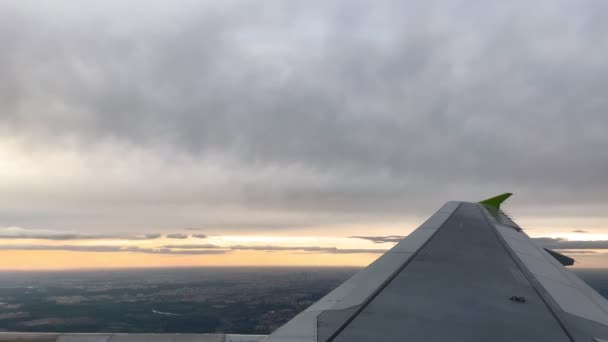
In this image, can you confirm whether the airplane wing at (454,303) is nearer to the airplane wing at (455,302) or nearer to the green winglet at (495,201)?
the airplane wing at (455,302)

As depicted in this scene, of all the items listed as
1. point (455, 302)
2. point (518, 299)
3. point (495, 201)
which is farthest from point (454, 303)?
point (495, 201)

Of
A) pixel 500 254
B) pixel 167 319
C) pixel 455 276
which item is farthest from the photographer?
pixel 167 319

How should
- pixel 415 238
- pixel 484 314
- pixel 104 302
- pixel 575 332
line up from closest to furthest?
pixel 575 332
pixel 484 314
pixel 415 238
pixel 104 302

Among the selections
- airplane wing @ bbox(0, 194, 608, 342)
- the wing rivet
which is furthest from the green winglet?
the wing rivet

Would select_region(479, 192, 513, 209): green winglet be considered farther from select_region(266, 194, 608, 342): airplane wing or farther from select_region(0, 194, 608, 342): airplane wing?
select_region(266, 194, 608, 342): airplane wing

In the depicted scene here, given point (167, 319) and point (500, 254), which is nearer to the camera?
point (500, 254)

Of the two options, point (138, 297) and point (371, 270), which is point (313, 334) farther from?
point (138, 297)

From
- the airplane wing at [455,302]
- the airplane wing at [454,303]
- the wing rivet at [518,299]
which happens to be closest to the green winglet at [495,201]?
the airplane wing at [455,302]

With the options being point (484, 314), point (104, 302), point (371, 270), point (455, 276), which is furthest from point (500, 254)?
point (104, 302)

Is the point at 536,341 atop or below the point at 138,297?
atop
